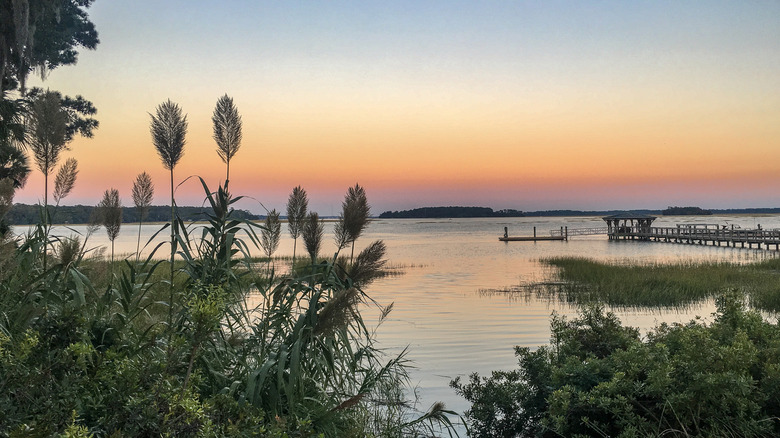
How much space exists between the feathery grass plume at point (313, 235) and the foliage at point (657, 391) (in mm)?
2081

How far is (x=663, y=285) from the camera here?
1903 cm

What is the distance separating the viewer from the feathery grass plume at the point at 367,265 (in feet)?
11.1

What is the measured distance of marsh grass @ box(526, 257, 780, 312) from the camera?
56.1 feet

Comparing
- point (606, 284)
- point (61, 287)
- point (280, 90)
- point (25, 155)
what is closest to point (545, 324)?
point (606, 284)

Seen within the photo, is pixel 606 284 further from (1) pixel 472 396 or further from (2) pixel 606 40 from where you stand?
(1) pixel 472 396

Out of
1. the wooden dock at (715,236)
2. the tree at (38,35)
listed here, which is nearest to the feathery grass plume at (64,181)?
the tree at (38,35)

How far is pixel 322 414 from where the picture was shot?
308 centimetres

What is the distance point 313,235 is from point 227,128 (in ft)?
3.31

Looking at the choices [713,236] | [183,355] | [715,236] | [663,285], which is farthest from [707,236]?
[183,355]

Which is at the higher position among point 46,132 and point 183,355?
point 46,132

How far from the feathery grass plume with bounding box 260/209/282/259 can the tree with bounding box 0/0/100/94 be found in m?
6.76

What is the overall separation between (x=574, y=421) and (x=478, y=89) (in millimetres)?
19010

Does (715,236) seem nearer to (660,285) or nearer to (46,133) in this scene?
(660,285)

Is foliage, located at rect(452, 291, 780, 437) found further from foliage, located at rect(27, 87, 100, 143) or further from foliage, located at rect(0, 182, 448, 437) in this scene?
foliage, located at rect(27, 87, 100, 143)
